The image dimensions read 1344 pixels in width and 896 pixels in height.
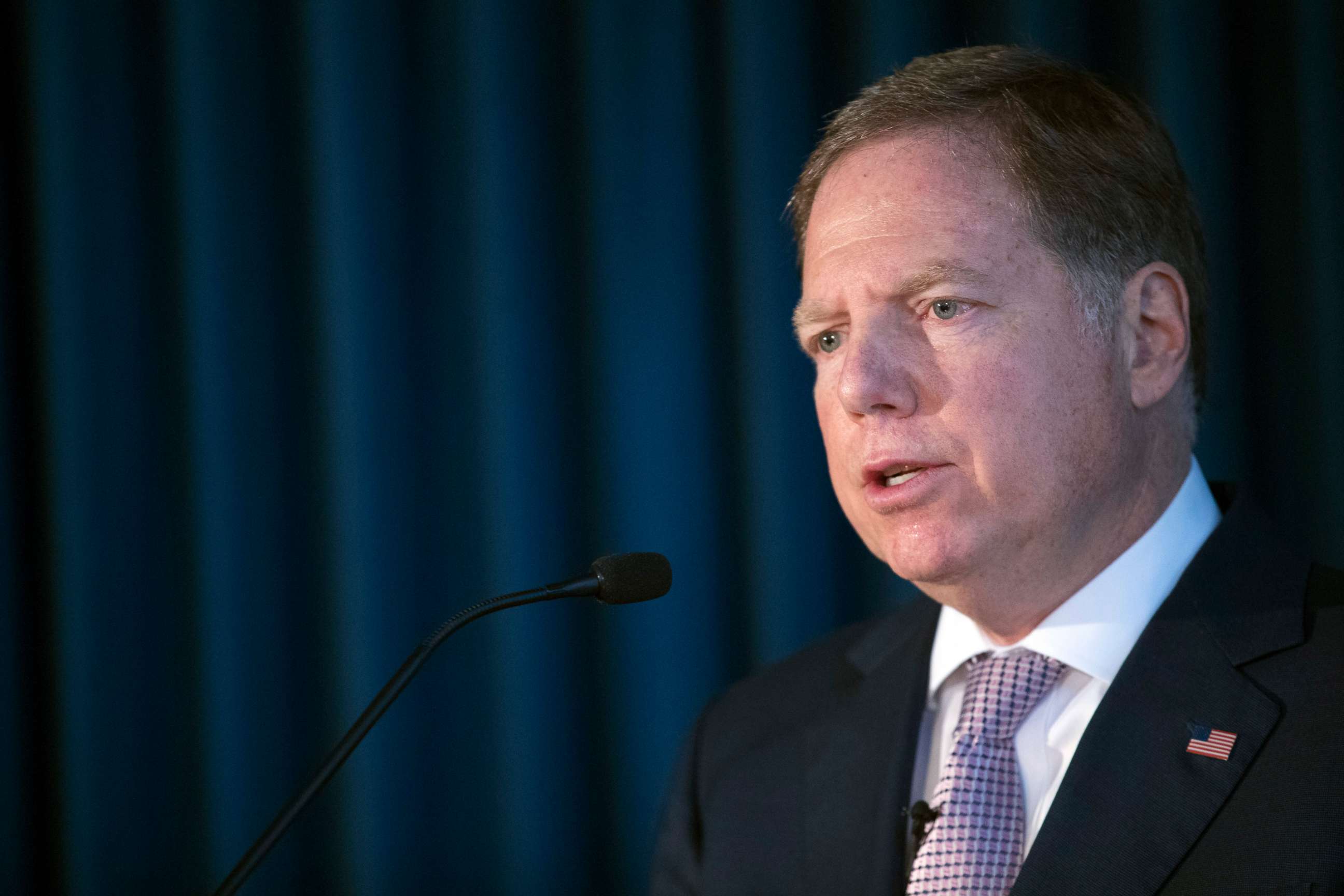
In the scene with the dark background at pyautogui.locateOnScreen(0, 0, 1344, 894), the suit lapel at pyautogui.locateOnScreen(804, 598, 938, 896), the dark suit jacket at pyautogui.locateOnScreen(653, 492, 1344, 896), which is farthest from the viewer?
the dark background at pyautogui.locateOnScreen(0, 0, 1344, 894)

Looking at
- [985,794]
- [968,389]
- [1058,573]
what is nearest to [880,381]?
[968,389]

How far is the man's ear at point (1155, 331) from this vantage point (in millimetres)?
1329

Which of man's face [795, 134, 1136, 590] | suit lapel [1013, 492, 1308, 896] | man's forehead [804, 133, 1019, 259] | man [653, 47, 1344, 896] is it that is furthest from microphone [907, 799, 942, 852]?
man's forehead [804, 133, 1019, 259]

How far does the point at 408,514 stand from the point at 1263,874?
1296mm

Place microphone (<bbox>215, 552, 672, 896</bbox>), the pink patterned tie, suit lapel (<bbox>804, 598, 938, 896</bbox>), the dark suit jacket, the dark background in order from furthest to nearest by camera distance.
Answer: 1. the dark background
2. suit lapel (<bbox>804, 598, 938, 896</bbox>)
3. the pink patterned tie
4. the dark suit jacket
5. microphone (<bbox>215, 552, 672, 896</bbox>)

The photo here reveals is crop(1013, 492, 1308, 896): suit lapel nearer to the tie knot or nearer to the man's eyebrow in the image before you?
the tie knot

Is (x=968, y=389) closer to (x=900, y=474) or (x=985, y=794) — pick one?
(x=900, y=474)

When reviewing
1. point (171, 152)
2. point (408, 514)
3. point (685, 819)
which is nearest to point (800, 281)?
point (408, 514)

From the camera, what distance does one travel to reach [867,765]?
1.45m

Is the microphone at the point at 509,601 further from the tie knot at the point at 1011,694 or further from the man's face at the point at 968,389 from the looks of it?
the tie knot at the point at 1011,694

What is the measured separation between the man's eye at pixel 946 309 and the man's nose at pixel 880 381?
2.3 inches

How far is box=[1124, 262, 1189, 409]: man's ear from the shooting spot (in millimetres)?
1329

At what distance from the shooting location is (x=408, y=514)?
181 cm

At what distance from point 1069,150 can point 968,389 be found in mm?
342
